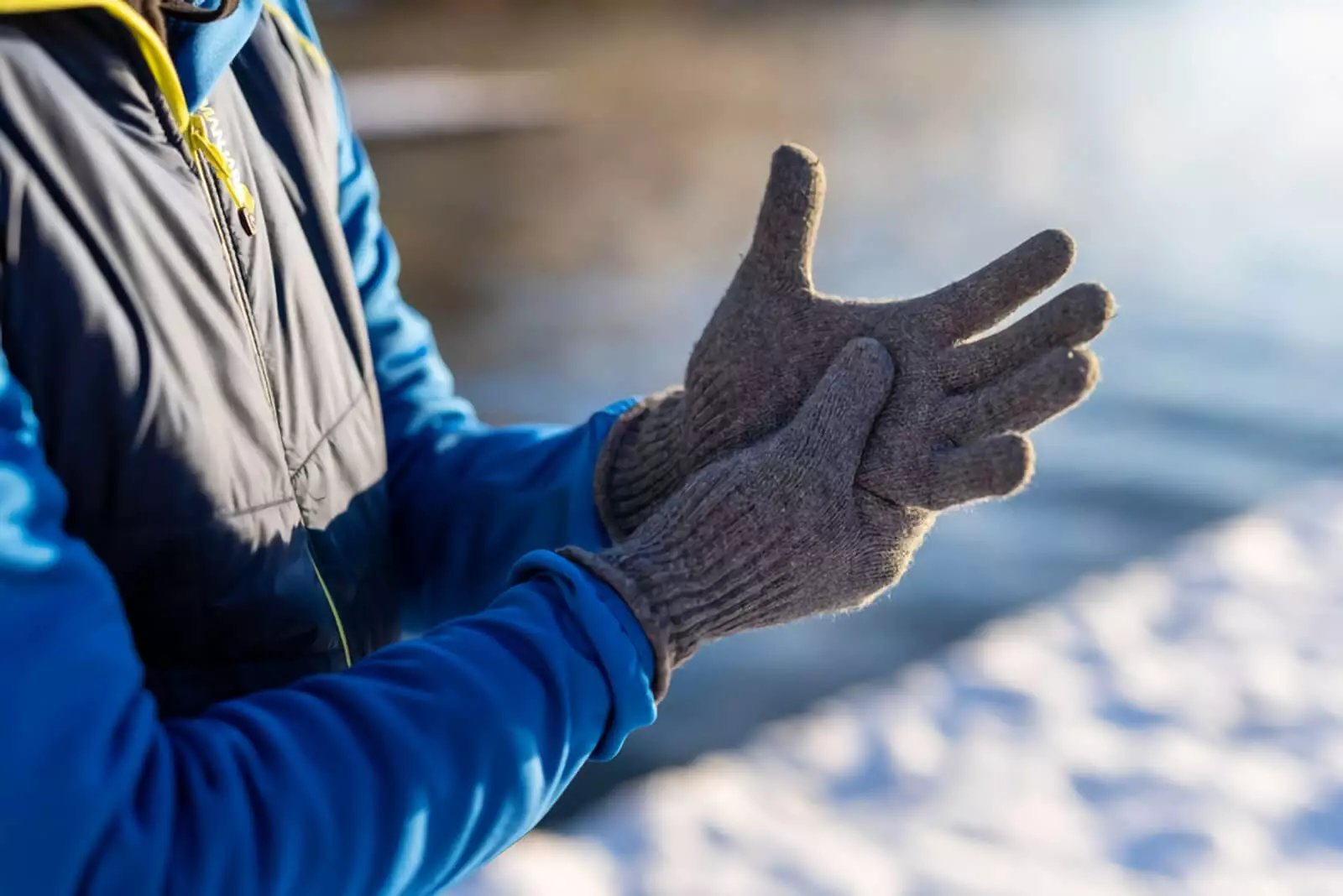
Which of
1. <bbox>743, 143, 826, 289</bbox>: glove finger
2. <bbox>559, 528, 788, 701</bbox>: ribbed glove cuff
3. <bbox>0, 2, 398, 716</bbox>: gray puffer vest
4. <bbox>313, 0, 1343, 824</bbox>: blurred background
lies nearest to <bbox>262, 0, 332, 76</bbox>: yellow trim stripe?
<bbox>0, 2, 398, 716</bbox>: gray puffer vest

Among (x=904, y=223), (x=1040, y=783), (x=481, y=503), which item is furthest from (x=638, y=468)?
(x=904, y=223)

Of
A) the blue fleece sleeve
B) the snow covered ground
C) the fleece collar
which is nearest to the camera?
the blue fleece sleeve

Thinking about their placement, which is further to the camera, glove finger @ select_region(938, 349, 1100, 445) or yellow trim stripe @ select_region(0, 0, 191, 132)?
glove finger @ select_region(938, 349, 1100, 445)

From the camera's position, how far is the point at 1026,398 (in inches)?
34.3

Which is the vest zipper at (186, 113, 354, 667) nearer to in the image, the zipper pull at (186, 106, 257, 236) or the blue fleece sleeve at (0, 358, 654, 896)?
→ the zipper pull at (186, 106, 257, 236)

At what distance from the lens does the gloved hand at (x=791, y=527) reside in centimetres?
87

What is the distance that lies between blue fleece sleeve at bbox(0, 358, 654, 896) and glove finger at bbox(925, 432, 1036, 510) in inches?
10.3

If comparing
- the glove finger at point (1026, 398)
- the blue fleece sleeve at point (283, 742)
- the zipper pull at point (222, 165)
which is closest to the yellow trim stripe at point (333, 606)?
the blue fleece sleeve at point (283, 742)

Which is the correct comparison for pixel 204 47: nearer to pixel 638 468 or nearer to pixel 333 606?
pixel 333 606

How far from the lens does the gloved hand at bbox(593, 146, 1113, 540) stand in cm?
88

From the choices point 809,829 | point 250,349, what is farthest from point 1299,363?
point 250,349

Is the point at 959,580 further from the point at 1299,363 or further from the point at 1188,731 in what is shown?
the point at 1299,363

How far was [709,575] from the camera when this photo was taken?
0.87 meters

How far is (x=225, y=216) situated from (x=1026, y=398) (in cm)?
57
